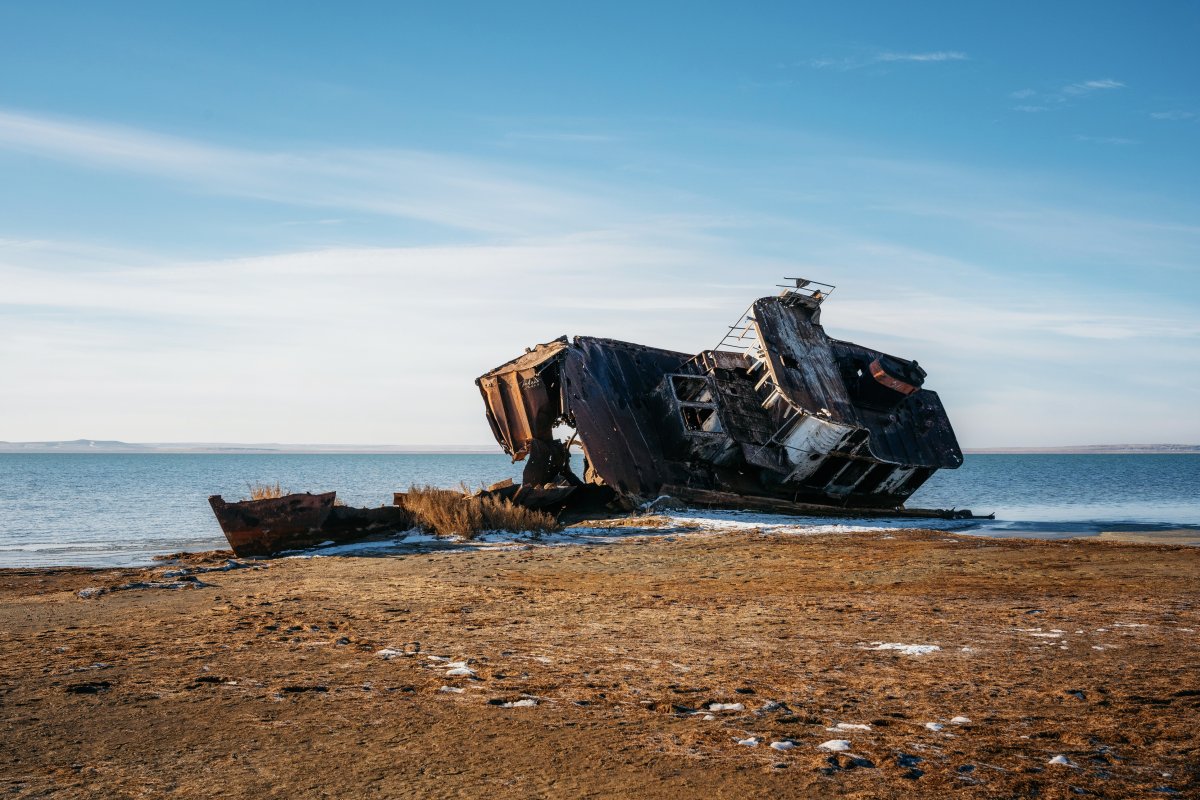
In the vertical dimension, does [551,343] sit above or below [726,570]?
above

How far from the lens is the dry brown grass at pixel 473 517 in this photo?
16781 mm

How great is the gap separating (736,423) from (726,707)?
52.9 ft

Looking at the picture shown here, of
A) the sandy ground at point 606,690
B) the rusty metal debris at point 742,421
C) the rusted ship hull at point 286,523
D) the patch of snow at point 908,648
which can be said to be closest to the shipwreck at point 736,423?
the rusty metal debris at point 742,421

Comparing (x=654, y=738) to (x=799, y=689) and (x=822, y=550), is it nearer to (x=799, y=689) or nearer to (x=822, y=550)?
(x=799, y=689)

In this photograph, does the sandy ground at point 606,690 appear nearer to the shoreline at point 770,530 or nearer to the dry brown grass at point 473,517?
the shoreline at point 770,530

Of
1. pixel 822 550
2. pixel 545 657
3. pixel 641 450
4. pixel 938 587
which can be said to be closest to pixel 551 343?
pixel 641 450

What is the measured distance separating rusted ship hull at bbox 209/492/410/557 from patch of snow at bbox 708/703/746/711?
11169 mm

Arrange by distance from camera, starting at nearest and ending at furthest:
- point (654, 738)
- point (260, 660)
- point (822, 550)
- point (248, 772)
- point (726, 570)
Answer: point (248, 772), point (654, 738), point (260, 660), point (726, 570), point (822, 550)

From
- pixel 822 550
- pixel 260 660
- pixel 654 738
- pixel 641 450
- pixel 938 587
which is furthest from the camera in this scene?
pixel 641 450

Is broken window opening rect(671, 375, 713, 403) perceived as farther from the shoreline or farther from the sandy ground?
the sandy ground

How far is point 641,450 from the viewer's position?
2108 centimetres

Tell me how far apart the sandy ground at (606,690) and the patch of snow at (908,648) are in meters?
0.04

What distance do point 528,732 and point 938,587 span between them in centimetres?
671

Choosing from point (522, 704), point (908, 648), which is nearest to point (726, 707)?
point (522, 704)
